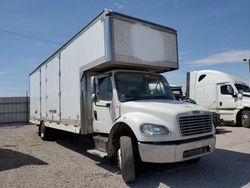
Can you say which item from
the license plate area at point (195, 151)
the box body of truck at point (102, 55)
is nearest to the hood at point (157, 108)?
the license plate area at point (195, 151)

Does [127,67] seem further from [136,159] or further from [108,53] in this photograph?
[136,159]

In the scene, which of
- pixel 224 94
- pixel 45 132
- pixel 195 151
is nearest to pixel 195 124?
pixel 195 151

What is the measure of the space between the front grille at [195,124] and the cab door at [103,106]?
1.92 meters

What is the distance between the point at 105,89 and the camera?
749cm

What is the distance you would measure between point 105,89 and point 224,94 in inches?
453

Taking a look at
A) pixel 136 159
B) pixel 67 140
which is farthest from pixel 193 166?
pixel 67 140

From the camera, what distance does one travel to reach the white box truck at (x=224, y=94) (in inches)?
649

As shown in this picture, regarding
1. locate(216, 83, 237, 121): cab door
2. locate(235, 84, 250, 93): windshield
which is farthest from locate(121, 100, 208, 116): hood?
locate(235, 84, 250, 93): windshield

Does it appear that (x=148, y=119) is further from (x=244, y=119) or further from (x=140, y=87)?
(x=244, y=119)

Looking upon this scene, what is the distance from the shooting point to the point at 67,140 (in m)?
12.7

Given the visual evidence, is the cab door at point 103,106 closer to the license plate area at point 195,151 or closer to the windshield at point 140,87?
the windshield at point 140,87

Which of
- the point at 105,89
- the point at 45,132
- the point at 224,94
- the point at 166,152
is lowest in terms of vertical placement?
the point at 45,132

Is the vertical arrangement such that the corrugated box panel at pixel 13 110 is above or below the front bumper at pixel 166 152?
above

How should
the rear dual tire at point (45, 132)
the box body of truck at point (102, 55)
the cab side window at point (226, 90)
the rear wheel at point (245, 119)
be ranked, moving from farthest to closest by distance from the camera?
the cab side window at point (226, 90), the rear wheel at point (245, 119), the rear dual tire at point (45, 132), the box body of truck at point (102, 55)
